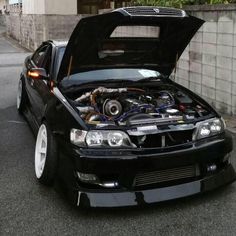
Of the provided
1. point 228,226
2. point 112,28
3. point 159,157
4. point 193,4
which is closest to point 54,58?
point 112,28

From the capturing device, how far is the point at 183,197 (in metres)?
3.50

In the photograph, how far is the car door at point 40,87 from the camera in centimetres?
466

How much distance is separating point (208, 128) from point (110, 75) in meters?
1.46

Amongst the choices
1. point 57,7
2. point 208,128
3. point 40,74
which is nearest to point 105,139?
point 208,128

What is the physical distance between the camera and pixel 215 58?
6.54 meters

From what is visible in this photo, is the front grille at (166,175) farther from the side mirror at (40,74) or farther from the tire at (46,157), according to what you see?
the side mirror at (40,74)

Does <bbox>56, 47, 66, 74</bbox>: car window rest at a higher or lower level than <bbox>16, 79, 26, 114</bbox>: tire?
higher

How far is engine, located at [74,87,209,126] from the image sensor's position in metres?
3.73

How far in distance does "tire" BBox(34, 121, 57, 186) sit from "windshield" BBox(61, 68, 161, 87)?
2.07 feet

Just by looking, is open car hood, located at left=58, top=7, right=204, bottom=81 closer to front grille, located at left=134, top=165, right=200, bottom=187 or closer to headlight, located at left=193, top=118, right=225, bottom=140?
headlight, located at left=193, top=118, right=225, bottom=140

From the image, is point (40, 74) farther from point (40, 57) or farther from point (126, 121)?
point (126, 121)

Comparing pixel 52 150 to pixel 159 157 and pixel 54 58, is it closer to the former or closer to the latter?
pixel 159 157

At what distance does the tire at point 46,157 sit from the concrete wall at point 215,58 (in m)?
3.15

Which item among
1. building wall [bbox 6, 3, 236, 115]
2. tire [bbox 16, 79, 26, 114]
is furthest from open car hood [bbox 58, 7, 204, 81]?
tire [bbox 16, 79, 26, 114]
